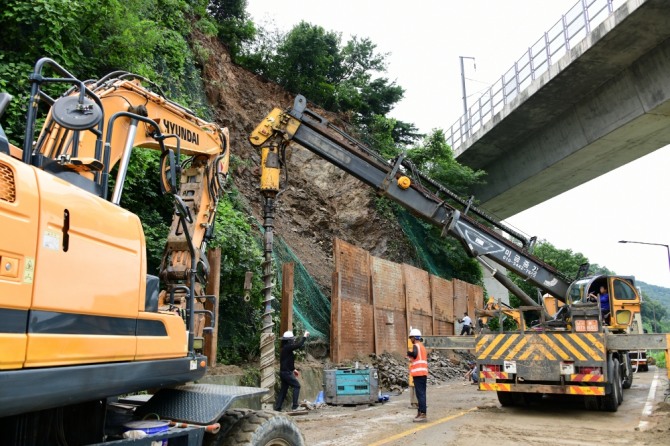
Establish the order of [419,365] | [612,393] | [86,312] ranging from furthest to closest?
[612,393] < [419,365] < [86,312]

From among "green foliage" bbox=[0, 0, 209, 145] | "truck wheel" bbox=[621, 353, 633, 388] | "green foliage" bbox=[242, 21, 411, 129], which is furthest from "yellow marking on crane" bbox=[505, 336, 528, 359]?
"green foliage" bbox=[242, 21, 411, 129]

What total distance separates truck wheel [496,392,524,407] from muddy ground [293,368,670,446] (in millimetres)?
343

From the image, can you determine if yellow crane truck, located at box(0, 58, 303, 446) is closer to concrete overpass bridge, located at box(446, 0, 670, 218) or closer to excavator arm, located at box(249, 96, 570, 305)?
excavator arm, located at box(249, 96, 570, 305)

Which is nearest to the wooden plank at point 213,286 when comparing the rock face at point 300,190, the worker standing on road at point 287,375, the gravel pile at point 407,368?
the worker standing on road at point 287,375

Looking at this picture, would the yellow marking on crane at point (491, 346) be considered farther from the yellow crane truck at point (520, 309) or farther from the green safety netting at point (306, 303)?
the green safety netting at point (306, 303)

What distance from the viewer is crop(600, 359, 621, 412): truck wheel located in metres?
10.4

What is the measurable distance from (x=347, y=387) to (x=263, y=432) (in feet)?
25.7

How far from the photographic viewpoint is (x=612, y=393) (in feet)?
34.6

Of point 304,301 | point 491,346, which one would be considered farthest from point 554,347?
point 304,301

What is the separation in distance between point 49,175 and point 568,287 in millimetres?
13362

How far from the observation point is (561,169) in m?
21.9

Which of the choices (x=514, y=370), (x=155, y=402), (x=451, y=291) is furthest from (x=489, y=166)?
(x=155, y=402)

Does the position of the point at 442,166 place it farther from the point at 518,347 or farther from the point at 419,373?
the point at 419,373

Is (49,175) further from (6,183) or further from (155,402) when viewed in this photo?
(155,402)
